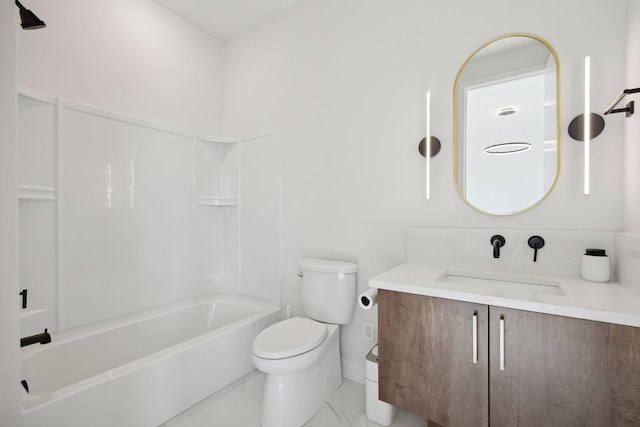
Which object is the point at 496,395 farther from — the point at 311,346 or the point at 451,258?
the point at 311,346

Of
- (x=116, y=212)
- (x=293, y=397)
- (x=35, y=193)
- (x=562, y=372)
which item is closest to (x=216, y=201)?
(x=116, y=212)

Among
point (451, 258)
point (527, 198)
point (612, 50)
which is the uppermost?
point (612, 50)

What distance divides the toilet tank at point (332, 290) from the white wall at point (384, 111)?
13 cm

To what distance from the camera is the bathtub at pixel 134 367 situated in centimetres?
133

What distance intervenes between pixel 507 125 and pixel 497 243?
2.11ft

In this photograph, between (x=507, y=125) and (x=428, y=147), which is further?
(x=428, y=147)

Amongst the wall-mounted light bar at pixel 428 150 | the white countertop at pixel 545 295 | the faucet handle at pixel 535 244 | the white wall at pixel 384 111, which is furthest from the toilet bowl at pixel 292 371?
the faucet handle at pixel 535 244

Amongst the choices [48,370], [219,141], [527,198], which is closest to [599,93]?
[527,198]

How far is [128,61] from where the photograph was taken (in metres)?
2.13

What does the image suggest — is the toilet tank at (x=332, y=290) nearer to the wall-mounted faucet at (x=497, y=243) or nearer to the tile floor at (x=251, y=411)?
the tile floor at (x=251, y=411)

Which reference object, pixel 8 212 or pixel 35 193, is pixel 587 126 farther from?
pixel 35 193

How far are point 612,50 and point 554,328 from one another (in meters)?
1.30

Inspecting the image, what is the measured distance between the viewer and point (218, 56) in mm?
2805

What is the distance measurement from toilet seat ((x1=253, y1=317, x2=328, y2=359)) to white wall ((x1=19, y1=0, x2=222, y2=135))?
1.87 meters
